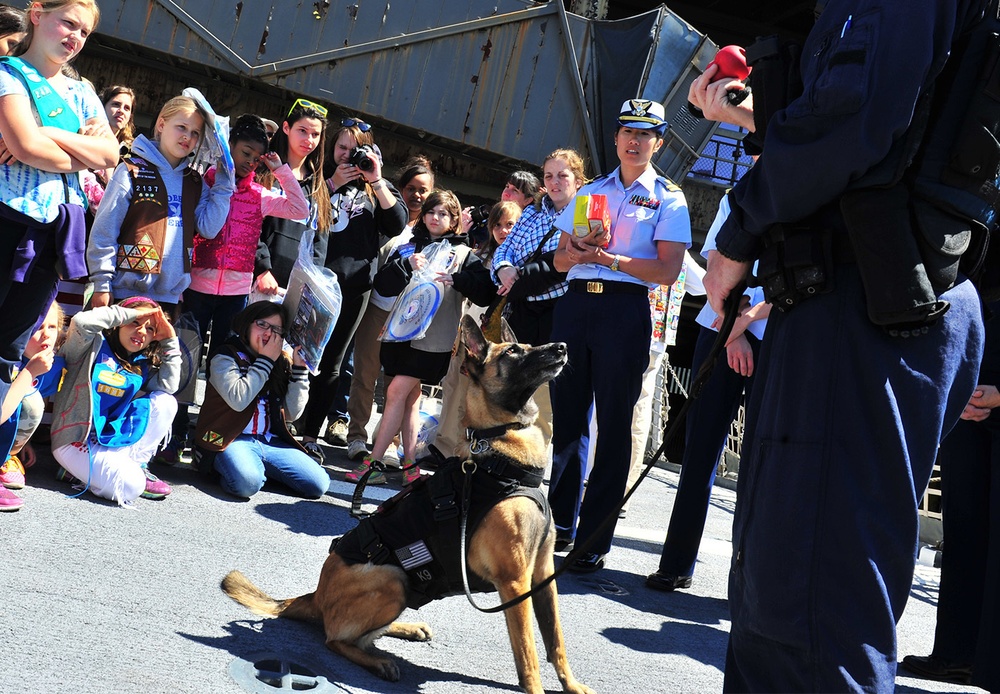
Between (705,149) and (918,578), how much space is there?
769 cm

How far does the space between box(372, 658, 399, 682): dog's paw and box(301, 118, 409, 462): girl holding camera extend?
10.1 feet

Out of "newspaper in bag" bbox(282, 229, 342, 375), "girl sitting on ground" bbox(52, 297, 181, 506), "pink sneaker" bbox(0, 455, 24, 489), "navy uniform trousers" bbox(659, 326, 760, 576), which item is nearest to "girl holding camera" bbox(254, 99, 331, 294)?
"newspaper in bag" bbox(282, 229, 342, 375)

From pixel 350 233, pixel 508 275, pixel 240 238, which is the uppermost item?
pixel 350 233

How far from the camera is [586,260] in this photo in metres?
4.39

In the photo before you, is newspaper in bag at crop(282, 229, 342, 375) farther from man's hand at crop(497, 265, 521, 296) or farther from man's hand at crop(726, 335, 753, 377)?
man's hand at crop(726, 335, 753, 377)

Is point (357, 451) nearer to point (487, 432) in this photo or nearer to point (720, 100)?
point (487, 432)

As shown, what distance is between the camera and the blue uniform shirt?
444 centimetres

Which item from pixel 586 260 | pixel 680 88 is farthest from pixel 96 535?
pixel 680 88

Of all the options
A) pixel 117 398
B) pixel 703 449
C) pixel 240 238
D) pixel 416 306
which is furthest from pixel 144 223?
pixel 703 449

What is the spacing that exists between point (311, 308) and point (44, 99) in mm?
2013

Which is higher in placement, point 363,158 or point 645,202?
point 363,158

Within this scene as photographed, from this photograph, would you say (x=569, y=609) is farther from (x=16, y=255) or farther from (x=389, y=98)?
(x=389, y=98)

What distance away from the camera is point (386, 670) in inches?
117

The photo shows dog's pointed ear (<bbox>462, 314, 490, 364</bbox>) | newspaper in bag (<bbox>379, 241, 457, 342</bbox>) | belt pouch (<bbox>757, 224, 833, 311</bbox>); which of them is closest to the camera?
belt pouch (<bbox>757, 224, 833, 311</bbox>)
